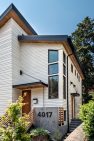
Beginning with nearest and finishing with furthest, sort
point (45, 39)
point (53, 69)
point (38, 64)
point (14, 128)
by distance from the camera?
1. point (14, 128)
2. point (53, 69)
3. point (45, 39)
4. point (38, 64)

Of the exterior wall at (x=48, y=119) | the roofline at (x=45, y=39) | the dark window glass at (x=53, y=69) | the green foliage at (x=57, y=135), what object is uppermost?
the roofline at (x=45, y=39)

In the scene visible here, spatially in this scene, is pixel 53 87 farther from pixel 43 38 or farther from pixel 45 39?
pixel 43 38

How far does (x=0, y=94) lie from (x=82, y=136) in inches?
278

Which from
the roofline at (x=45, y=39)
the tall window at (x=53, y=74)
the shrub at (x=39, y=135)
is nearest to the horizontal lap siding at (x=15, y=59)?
the roofline at (x=45, y=39)

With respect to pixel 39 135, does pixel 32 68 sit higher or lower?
higher

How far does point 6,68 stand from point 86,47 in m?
22.6

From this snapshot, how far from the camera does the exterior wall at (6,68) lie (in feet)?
63.2

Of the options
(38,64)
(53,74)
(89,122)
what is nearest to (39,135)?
(89,122)

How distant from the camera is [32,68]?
20.3m

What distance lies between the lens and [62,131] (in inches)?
733

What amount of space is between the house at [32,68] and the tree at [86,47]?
61.6 feet

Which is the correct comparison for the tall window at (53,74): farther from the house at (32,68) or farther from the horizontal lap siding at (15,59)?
the horizontal lap siding at (15,59)

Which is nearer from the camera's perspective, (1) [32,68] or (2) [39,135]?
(2) [39,135]

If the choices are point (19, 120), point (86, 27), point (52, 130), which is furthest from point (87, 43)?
point (19, 120)
